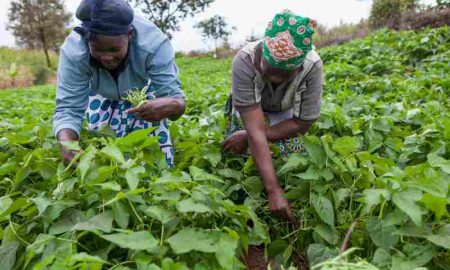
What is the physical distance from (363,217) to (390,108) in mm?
1617

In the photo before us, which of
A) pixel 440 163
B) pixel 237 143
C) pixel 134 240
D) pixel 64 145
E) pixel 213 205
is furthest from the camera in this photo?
pixel 237 143

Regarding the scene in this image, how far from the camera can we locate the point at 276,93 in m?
2.24

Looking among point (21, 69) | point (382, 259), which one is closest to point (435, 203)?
point (382, 259)

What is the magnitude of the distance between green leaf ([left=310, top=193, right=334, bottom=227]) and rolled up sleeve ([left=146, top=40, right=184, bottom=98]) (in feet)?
2.83

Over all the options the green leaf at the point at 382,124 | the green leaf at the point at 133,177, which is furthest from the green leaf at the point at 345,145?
the green leaf at the point at 133,177

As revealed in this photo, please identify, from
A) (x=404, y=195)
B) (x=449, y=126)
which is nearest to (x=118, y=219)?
(x=404, y=195)

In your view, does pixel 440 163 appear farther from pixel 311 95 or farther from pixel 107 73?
pixel 107 73

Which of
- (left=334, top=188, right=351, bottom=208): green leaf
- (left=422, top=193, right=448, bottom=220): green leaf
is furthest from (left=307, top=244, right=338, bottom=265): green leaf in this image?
(left=422, top=193, right=448, bottom=220): green leaf

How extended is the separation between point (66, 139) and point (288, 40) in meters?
1.05

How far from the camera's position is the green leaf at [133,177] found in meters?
1.48

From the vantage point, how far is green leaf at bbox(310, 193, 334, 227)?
68.6 inches

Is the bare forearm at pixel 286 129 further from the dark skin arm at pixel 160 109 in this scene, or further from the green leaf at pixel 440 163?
the green leaf at pixel 440 163

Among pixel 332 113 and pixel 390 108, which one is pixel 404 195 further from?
pixel 390 108

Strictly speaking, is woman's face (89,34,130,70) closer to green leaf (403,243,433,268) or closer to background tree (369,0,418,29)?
green leaf (403,243,433,268)
